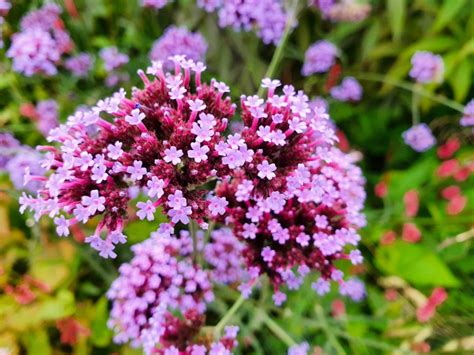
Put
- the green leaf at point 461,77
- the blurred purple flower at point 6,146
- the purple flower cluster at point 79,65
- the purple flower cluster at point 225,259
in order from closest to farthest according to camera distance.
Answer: the purple flower cluster at point 225,259, the blurred purple flower at point 6,146, the purple flower cluster at point 79,65, the green leaf at point 461,77

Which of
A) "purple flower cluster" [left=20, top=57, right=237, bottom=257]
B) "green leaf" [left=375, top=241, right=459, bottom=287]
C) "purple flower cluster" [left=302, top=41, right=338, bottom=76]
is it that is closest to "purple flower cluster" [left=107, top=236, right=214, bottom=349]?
"purple flower cluster" [left=20, top=57, right=237, bottom=257]


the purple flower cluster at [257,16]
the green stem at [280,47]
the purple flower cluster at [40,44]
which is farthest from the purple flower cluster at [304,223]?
the purple flower cluster at [40,44]

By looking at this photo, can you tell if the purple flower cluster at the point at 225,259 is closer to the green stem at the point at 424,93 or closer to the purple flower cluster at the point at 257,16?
the purple flower cluster at the point at 257,16

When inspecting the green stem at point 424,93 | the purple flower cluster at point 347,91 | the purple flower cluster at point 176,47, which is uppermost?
the purple flower cluster at point 176,47

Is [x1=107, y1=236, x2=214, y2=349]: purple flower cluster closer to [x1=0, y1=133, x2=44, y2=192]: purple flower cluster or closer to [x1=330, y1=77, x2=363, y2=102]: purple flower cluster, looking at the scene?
[x1=0, y1=133, x2=44, y2=192]: purple flower cluster

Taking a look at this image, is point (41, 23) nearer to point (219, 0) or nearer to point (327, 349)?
point (219, 0)

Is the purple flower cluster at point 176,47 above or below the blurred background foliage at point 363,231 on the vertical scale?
above

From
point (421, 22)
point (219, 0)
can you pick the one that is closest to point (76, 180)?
point (219, 0)

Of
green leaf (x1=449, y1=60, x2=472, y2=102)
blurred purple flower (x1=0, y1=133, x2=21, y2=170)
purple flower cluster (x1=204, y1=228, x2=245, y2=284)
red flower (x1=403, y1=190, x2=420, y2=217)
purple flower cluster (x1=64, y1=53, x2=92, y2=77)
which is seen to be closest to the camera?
purple flower cluster (x1=204, y1=228, x2=245, y2=284)
